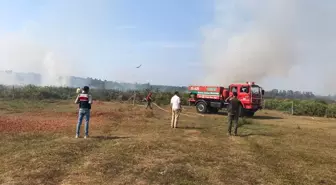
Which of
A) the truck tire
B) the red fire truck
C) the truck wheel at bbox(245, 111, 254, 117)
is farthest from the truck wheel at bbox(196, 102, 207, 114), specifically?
the truck wheel at bbox(245, 111, 254, 117)

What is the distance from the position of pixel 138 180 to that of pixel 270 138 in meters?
9.68

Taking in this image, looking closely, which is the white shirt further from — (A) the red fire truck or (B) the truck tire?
(B) the truck tire

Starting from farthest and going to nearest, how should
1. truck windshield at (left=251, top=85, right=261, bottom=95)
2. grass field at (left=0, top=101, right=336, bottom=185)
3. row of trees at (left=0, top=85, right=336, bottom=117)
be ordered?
1. row of trees at (left=0, top=85, right=336, bottom=117)
2. truck windshield at (left=251, top=85, right=261, bottom=95)
3. grass field at (left=0, top=101, right=336, bottom=185)

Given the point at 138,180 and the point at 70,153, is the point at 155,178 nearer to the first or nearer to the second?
the point at 138,180

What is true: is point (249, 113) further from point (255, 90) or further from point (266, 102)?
point (266, 102)

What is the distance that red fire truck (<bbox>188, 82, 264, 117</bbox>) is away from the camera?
2717 cm

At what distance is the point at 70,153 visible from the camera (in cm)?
1100

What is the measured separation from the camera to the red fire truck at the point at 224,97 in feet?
89.1

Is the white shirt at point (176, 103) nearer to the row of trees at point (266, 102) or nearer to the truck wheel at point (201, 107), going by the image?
the truck wheel at point (201, 107)

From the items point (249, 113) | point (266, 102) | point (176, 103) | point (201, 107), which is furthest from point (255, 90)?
point (266, 102)

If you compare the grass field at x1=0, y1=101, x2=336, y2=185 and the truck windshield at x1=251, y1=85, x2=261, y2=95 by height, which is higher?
the truck windshield at x1=251, y1=85, x2=261, y2=95

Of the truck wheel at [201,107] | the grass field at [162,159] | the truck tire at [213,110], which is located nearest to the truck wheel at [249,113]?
the truck tire at [213,110]

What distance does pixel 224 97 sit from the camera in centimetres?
2877

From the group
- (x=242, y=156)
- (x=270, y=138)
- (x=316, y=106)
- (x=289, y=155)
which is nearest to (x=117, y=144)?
(x=242, y=156)
